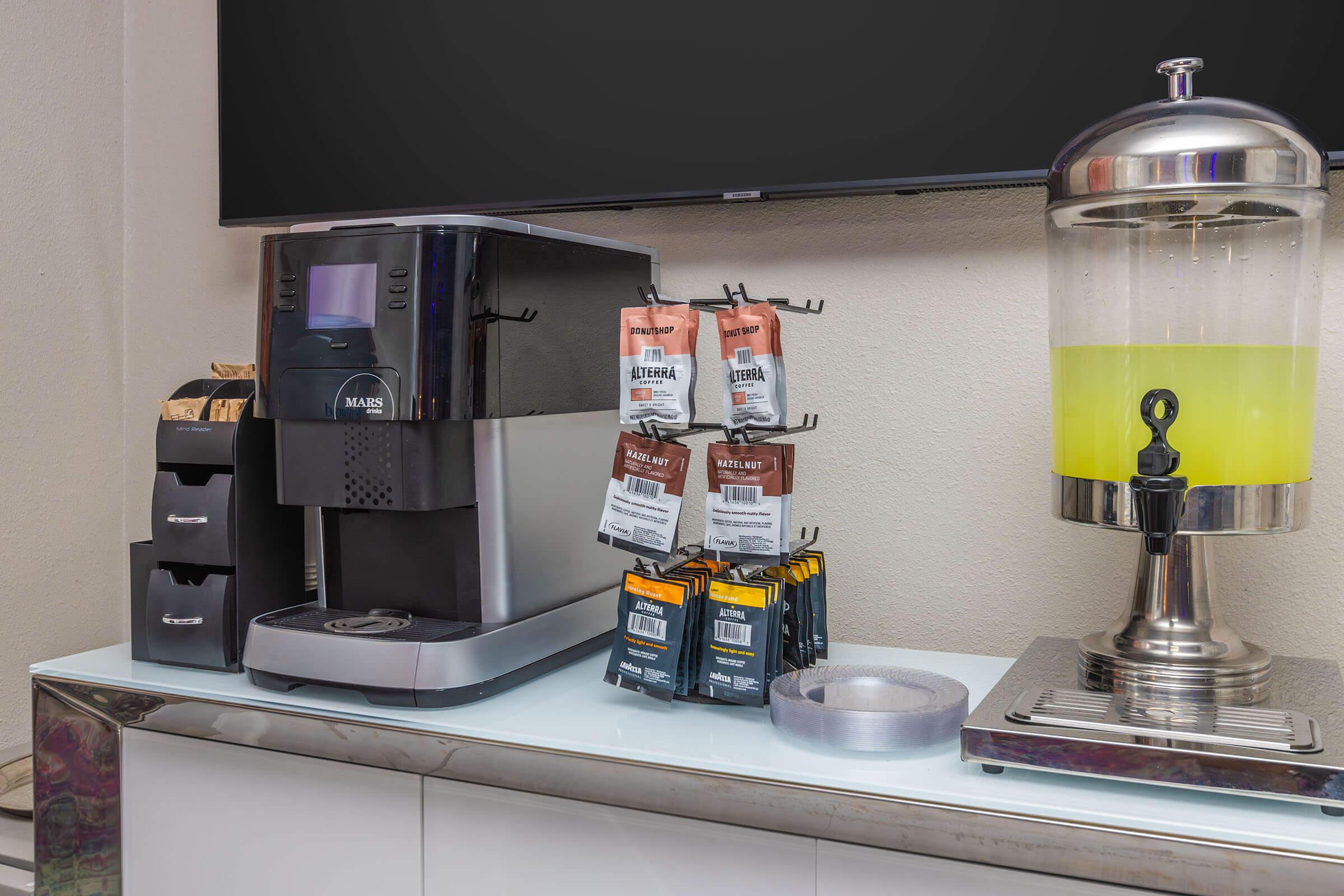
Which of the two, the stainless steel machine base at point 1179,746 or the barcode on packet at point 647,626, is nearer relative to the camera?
the stainless steel machine base at point 1179,746

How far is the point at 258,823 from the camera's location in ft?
3.63

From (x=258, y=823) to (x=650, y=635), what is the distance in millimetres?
474

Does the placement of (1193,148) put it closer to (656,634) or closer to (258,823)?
(656,634)

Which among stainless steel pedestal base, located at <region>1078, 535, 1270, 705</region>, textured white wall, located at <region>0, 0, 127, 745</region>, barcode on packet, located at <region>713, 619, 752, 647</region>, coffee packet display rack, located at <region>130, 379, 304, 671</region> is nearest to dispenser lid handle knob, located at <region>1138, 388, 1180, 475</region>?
stainless steel pedestal base, located at <region>1078, 535, 1270, 705</region>

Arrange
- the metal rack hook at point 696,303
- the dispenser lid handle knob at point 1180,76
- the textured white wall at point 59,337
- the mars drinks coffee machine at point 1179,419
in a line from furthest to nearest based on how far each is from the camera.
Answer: the textured white wall at point 59,337 < the metal rack hook at point 696,303 < the dispenser lid handle knob at point 1180,76 < the mars drinks coffee machine at point 1179,419

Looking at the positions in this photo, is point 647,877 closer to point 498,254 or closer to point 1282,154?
point 498,254

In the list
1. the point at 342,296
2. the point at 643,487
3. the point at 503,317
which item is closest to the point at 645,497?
the point at 643,487

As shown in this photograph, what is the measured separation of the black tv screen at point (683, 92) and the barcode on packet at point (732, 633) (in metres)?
0.58

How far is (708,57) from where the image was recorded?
1.33 m

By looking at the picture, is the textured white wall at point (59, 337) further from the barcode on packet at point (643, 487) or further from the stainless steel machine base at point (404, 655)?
the barcode on packet at point (643, 487)

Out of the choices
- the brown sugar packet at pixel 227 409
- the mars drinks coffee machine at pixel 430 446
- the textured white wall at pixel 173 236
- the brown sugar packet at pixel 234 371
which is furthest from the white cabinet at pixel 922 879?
the textured white wall at pixel 173 236

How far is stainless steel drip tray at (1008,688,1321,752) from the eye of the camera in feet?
2.59

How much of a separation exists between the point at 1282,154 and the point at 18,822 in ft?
5.65

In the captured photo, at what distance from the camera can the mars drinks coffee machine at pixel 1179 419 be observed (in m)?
0.84
